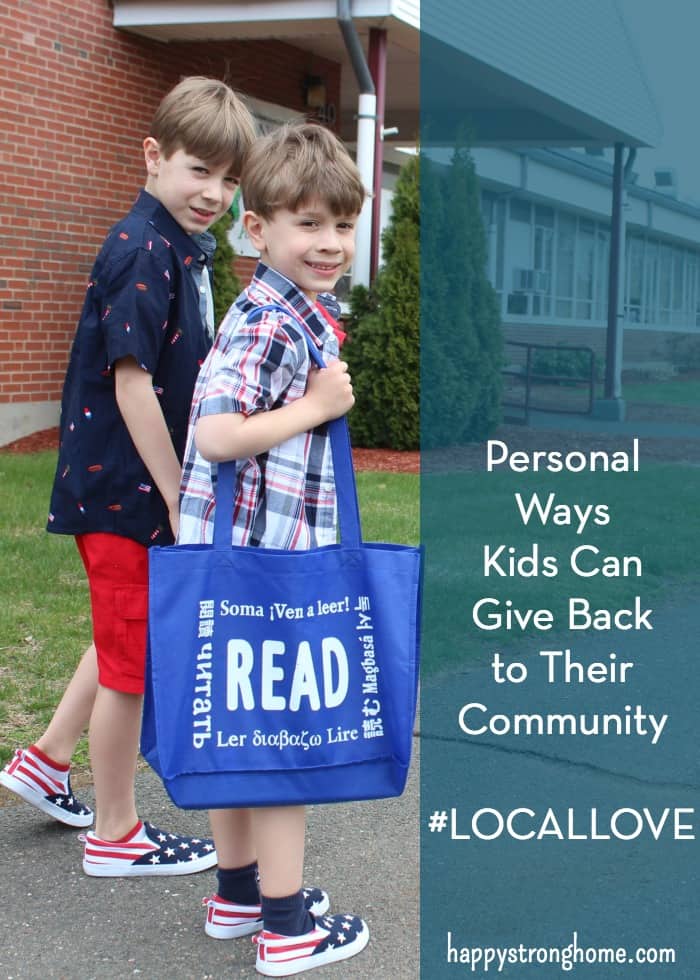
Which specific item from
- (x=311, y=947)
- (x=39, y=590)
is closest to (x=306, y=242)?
(x=311, y=947)

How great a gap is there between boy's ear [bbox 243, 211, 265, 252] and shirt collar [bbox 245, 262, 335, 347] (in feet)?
0.17

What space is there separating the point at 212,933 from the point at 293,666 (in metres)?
0.71

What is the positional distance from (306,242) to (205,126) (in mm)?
432

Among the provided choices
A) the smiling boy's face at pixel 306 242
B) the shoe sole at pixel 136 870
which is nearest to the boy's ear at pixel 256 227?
the smiling boy's face at pixel 306 242

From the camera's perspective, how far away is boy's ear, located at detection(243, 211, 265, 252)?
8.20ft

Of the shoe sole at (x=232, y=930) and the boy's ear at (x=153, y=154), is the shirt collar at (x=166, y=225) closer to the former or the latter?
the boy's ear at (x=153, y=154)

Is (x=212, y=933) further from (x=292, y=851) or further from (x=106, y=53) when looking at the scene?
(x=106, y=53)

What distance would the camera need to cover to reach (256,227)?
8.25ft

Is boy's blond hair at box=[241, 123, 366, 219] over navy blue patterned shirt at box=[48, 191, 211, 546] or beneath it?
over

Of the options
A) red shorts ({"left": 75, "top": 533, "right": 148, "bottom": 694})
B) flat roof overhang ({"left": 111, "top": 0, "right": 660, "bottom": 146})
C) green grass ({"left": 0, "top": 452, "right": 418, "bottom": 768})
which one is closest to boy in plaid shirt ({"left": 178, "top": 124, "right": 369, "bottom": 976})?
A: red shorts ({"left": 75, "top": 533, "right": 148, "bottom": 694})

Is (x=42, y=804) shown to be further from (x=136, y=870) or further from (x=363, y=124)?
(x=363, y=124)

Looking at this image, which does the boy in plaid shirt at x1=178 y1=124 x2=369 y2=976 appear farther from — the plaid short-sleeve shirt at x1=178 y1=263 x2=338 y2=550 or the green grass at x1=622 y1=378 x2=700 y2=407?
the green grass at x1=622 y1=378 x2=700 y2=407

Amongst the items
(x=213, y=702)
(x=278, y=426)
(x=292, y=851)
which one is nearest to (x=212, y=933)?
(x=292, y=851)

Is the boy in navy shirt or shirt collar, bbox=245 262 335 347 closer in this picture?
shirt collar, bbox=245 262 335 347
